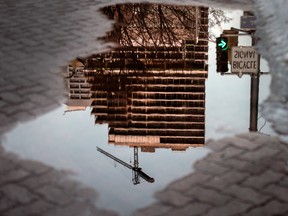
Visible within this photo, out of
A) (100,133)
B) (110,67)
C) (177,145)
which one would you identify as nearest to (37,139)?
(100,133)

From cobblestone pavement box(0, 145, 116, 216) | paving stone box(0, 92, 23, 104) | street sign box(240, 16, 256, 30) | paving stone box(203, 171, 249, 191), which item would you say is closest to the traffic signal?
street sign box(240, 16, 256, 30)

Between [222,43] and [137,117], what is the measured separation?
310cm


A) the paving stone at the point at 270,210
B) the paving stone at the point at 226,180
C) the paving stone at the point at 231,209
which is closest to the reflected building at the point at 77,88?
the paving stone at the point at 226,180

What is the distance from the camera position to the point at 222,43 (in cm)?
900

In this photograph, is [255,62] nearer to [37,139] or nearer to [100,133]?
[100,133]

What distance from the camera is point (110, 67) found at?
26.0 feet

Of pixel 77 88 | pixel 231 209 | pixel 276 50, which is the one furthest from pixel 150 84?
pixel 231 209

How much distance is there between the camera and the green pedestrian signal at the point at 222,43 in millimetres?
8875

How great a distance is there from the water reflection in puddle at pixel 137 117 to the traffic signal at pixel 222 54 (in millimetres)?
153

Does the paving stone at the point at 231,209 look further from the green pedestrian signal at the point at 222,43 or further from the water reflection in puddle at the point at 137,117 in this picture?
the green pedestrian signal at the point at 222,43

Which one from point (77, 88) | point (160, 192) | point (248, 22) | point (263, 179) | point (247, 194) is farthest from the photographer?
point (248, 22)

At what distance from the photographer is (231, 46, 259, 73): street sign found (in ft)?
26.2

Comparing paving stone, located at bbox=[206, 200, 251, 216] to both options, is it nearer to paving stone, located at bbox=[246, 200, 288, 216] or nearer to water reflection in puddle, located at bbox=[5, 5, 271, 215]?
paving stone, located at bbox=[246, 200, 288, 216]

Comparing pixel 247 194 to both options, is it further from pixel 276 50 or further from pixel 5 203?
pixel 276 50
